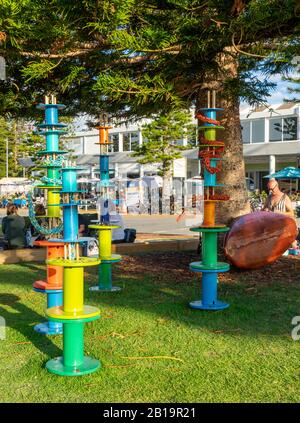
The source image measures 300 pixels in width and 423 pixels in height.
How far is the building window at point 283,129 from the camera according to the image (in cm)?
3577

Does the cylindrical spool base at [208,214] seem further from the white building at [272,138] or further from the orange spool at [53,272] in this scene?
the white building at [272,138]

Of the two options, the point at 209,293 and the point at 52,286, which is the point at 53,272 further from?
the point at 209,293

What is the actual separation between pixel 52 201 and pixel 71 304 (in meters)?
1.61

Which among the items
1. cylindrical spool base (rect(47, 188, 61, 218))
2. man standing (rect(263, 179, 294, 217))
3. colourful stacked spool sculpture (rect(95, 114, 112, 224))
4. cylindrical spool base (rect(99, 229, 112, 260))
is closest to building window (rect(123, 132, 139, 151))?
man standing (rect(263, 179, 294, 217))

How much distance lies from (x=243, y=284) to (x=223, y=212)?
5.87 feet

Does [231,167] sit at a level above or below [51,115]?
below

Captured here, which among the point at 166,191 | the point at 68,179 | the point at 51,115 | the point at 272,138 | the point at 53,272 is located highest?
the point at 272,138

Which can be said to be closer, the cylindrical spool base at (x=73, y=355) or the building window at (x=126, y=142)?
the cylindrical spool base at (x=73, y=355)

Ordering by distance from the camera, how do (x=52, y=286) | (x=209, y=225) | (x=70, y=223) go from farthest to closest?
(x=209, y=225), (x=52, y=286), (x=70, y=223)

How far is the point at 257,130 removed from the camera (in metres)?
38.2

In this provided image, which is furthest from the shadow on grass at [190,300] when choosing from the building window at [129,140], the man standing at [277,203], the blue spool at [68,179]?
the building window at [129,140]

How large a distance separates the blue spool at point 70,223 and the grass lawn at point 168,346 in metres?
0.97

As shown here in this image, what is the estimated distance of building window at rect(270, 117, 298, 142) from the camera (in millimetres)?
35772

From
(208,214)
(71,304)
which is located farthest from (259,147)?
(71,304)
